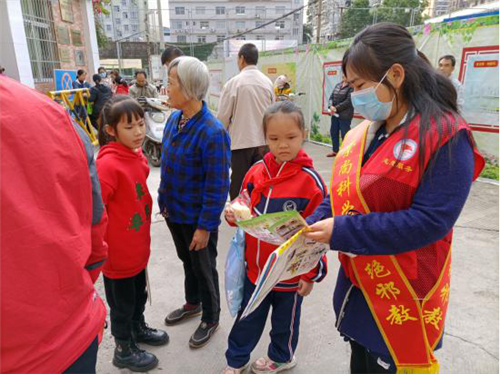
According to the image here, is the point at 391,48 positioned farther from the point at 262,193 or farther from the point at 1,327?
the point at 1,327

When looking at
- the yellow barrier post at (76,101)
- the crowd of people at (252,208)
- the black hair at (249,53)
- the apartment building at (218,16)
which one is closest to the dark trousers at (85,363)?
the crowd of people at (252,208)

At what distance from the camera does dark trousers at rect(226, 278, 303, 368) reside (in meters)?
1.81

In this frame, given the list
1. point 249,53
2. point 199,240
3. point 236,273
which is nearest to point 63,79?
point 249,53

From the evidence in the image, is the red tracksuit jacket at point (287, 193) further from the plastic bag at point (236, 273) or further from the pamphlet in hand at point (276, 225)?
the pamphlet in hand at point (276, 225)

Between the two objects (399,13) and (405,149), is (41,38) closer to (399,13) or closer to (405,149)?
(405,149)

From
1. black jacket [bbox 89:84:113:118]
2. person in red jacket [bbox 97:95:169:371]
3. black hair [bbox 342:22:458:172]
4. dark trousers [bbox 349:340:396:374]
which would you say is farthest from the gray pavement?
black jacket [bbox 89:84:113:118]

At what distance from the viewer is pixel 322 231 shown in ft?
3.64

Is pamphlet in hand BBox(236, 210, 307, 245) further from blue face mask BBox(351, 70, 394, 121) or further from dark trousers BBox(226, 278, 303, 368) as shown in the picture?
dark trousers BBox(226, 278, 303, 368)

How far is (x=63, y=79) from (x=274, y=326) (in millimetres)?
9149

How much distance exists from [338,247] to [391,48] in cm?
62

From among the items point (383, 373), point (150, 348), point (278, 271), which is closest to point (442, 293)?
point (383, 373)

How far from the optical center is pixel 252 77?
361cm

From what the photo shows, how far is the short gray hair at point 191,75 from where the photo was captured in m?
1.90

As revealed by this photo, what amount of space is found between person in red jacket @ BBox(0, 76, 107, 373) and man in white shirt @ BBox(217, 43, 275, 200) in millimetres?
2770
